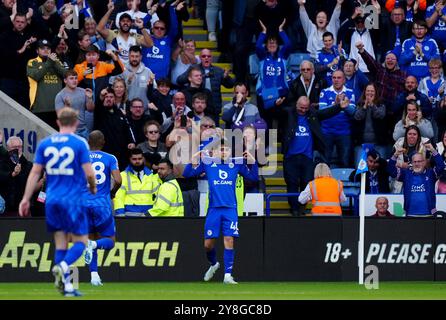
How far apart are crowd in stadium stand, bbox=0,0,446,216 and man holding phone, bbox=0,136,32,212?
0.07 ft

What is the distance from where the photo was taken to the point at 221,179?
2058cm

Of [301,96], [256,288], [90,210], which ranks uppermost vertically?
[301,96]

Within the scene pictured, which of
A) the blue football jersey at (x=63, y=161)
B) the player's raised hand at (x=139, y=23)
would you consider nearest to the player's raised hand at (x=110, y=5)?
the player's raised hand at (x=139, y=23)

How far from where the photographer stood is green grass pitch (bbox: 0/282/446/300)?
16922 millimetres

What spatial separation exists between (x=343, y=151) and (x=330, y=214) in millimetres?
2441

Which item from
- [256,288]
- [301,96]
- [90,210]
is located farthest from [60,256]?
[301,96]

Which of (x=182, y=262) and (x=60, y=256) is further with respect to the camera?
(x=182, y=262)

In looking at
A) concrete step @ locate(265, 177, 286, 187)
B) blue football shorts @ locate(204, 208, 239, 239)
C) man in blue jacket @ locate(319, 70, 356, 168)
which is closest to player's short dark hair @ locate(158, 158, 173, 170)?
blue football shorts @ locate(204, 208, 239, 239)

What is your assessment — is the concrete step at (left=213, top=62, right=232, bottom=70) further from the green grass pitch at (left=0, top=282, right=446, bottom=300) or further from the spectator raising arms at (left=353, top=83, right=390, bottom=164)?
the green grass pitch at (left=0, top=282, right=446, bottom=300)

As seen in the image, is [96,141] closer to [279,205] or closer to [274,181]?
[279,205]

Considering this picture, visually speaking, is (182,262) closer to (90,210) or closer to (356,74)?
(90,210)

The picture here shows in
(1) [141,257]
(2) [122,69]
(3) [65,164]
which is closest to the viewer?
(3) [65,164]

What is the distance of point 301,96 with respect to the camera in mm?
24438

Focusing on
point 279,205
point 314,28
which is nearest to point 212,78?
point 314,28
